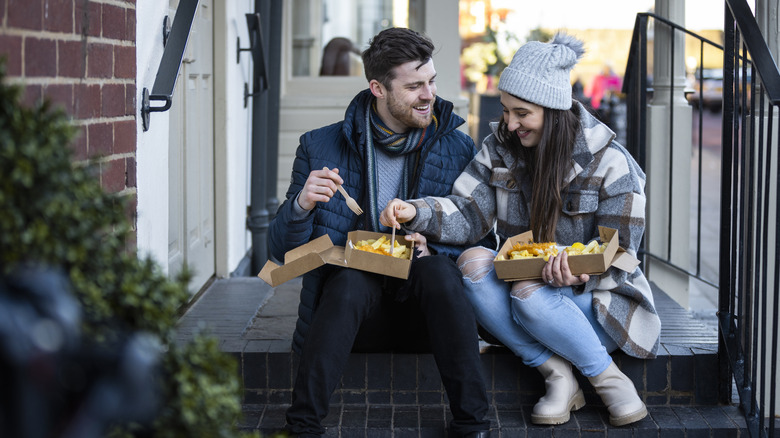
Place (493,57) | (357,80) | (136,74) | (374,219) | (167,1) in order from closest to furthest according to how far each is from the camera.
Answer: (136,74) < (374,219) < (167,1) < (357,80) < (493,57)

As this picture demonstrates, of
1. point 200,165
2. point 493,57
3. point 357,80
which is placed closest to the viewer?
point 200,165

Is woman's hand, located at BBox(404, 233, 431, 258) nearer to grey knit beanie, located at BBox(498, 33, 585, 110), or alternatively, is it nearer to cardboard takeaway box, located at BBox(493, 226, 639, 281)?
cardboard takeaway box, located at BBox(493, 226, 639, 281)

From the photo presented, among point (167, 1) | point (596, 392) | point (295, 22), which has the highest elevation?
point (295, 22)

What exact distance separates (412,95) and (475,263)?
1.89 ft

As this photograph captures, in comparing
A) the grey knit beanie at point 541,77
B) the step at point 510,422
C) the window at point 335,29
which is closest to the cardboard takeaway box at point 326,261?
the step at point 510,422

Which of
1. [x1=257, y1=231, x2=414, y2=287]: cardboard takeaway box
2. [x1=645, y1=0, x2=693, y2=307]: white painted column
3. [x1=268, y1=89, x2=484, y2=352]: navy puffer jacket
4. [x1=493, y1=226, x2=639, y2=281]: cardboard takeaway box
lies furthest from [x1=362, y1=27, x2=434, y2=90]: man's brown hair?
[x1=645, y1=0, x2=693, y2=307]: white painted column

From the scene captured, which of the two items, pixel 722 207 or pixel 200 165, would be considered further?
pixel 200 165

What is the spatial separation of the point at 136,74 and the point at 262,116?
2227mm

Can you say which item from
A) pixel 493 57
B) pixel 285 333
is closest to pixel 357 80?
pixel 285 333

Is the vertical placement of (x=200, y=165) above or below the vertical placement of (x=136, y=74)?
below

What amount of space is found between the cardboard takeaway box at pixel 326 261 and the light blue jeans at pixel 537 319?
25 centimetres

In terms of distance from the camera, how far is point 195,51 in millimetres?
3959

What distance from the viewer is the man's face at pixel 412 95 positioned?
2928mm

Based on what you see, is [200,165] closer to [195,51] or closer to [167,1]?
[195,51]
